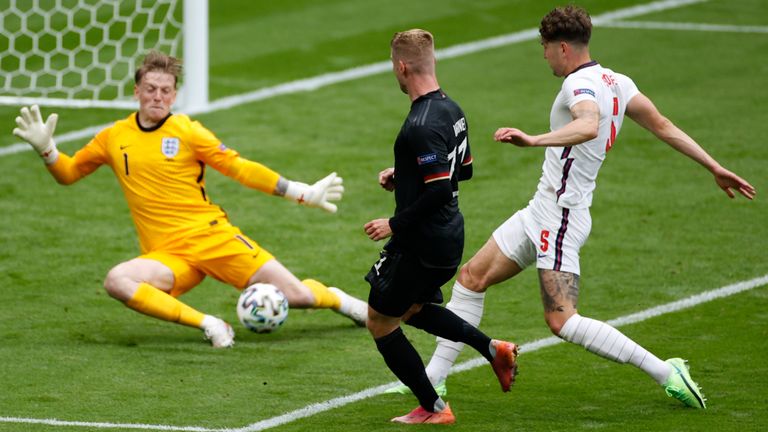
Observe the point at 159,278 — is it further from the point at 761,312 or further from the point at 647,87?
the point at 647,87

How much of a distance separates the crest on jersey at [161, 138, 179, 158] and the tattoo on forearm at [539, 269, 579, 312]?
273cm

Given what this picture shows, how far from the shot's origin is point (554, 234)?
6.91 m

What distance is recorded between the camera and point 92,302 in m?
9.36

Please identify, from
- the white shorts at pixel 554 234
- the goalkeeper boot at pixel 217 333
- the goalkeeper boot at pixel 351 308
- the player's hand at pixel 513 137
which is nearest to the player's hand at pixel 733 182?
the white shorts at pixel 554 234

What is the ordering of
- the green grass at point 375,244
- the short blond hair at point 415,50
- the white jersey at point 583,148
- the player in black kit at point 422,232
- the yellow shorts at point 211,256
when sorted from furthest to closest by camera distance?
the yellow shorts at point 211,256, the green grass at point 375,244, the white jersey at point 583,148, the short blond hair at point 415,50, the player in black kit at point 422,232

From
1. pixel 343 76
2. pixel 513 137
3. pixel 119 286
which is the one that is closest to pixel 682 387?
pixel 513 137

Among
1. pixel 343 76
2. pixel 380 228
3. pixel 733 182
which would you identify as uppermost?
Answer: pixel 733 182

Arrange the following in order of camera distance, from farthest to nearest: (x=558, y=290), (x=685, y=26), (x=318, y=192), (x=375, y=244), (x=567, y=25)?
(x=685, y=26)
(x=375, y=244)
(x=318, y=192)
(x=558, y=290)
(x=567, y=25)

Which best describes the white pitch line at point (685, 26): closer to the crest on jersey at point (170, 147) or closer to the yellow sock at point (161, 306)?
the crest on jersey at point (170, 147)

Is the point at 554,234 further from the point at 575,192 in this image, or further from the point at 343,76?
the point at 343,76

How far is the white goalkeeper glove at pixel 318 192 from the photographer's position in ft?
26.8

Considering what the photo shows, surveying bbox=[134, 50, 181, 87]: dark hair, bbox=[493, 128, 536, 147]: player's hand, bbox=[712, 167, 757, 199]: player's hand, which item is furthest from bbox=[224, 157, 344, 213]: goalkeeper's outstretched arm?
bbox=[712, 167, 757, 199]: player's hand

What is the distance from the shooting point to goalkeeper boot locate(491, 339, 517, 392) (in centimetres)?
675

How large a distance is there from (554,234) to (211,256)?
2521 mm
